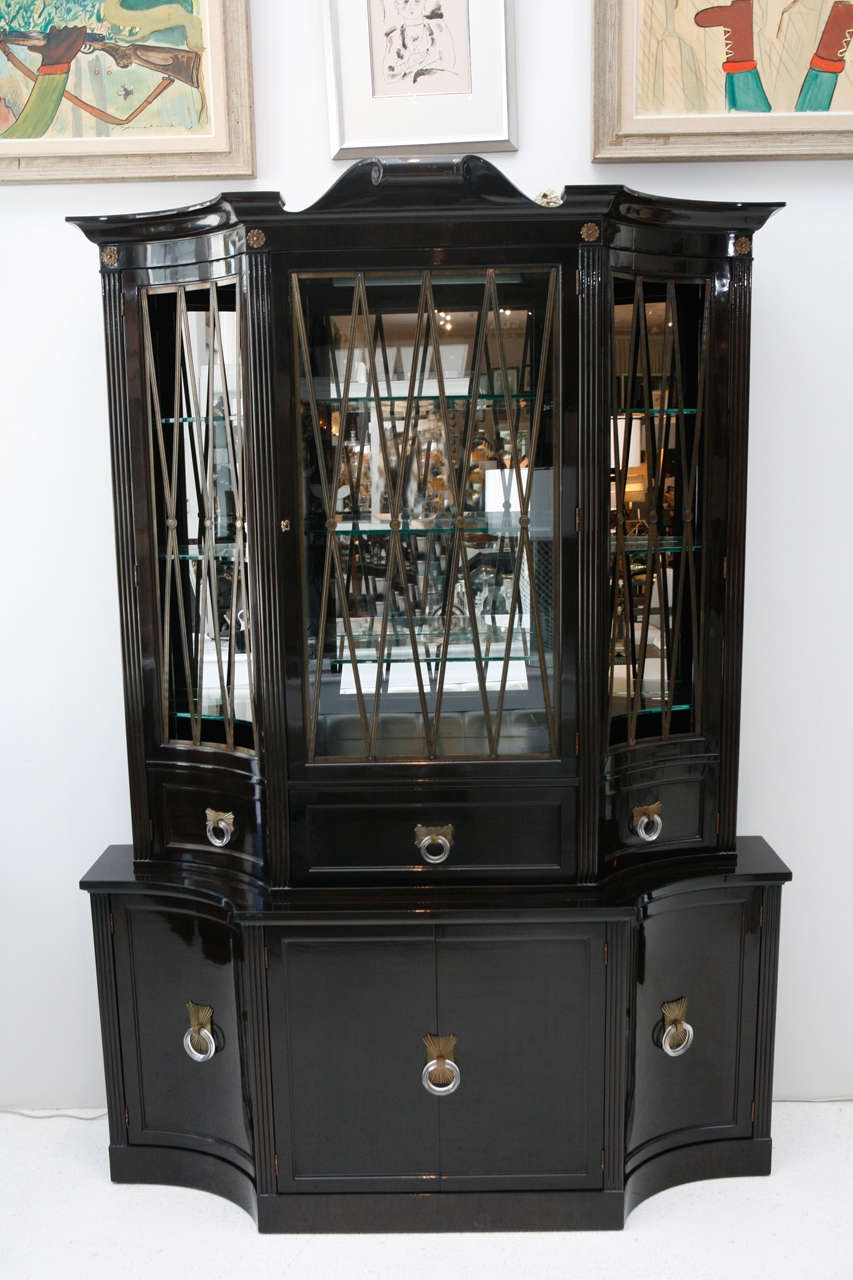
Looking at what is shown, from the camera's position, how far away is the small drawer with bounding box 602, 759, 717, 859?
2170mm

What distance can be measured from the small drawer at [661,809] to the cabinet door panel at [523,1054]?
231 millimetres

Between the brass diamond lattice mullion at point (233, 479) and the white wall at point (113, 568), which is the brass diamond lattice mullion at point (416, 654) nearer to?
the brass diamond lattice mullion at point (233, 479)

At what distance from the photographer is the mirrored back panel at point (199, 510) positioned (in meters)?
2.08

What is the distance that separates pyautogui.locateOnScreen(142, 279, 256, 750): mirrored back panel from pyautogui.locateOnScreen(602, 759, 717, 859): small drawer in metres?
0.81

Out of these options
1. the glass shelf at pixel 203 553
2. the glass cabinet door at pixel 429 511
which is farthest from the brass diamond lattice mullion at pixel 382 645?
the glass shelf at pixel 203 553

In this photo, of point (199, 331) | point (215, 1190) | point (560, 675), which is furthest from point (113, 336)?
point (215, 1190)

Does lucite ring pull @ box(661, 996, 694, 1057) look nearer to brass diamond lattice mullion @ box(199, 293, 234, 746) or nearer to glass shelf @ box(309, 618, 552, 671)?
glass shelf @ box(309, 618, 552, 671)

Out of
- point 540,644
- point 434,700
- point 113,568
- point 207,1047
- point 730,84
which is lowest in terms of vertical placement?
point 207,1047

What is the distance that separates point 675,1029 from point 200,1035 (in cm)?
107

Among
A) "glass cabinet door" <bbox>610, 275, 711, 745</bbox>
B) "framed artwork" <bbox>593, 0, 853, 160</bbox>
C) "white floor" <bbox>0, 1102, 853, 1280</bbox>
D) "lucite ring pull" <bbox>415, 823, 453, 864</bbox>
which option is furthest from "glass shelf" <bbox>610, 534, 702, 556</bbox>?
"white floor" <bbox>0, 1102, 853, 1280</bbox>

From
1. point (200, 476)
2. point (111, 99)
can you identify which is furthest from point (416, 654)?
point (111, 99)

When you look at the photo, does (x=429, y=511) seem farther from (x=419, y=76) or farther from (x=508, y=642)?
(x=419, y=76)

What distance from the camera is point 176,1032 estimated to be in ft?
7.41

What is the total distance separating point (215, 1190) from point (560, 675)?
4.71 feet
